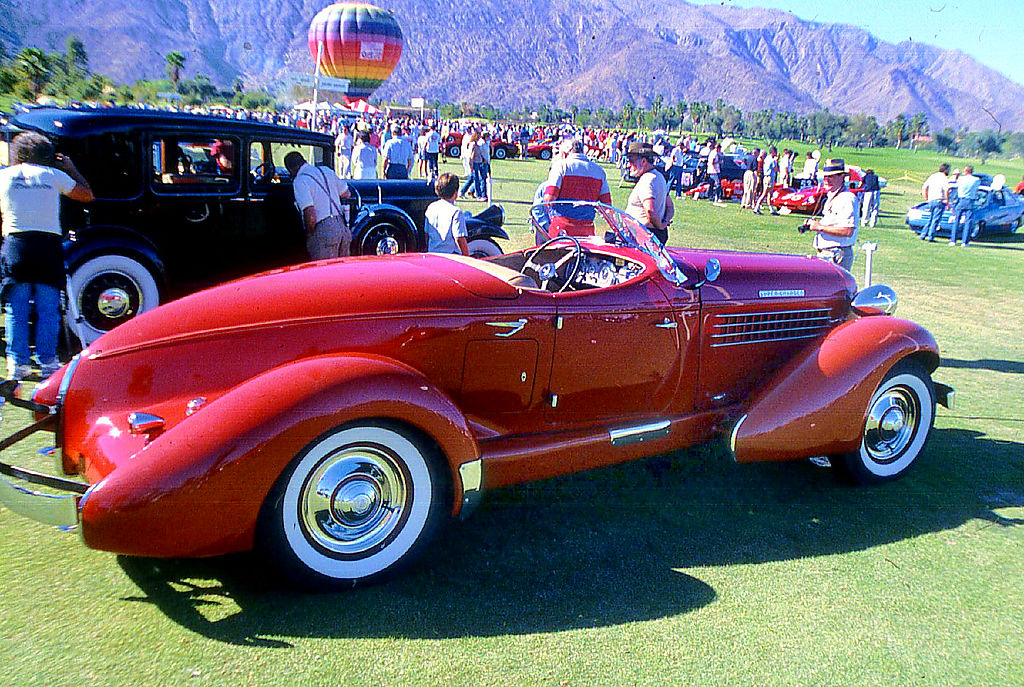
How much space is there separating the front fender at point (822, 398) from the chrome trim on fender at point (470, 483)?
5.05 feet

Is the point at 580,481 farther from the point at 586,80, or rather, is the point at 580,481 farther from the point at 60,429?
the point at 586,80

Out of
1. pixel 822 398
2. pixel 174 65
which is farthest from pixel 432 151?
pixel 174 65

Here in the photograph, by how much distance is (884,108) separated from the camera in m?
139

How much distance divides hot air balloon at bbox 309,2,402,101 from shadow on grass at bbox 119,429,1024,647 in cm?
4606

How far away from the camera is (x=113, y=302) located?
6234 millimetres

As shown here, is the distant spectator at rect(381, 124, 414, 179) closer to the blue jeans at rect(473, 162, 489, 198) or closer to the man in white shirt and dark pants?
the blue jeans at rect(473, 162, 489, 198)

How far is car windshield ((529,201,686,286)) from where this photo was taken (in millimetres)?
3908

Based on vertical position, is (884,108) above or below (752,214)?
above

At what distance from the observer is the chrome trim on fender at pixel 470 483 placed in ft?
9.76

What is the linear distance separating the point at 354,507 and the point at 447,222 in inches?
142

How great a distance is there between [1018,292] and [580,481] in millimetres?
10445

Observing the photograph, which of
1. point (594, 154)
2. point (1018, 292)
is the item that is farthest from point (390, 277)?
point (594, 154)

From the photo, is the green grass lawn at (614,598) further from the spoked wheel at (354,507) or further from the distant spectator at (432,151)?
the distant spectator at (432,151)

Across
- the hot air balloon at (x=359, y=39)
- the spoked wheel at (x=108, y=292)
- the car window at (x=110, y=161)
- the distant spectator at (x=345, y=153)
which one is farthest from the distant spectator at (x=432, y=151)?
the hot air balloon at (x=359, y=39)
